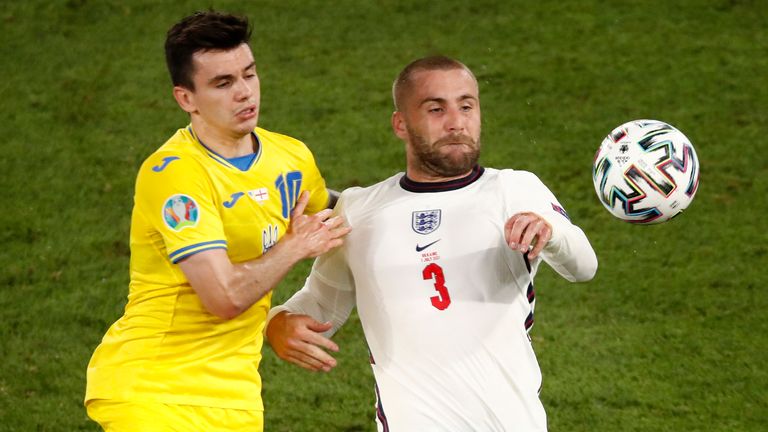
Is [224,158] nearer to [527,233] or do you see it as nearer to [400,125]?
[400,125]

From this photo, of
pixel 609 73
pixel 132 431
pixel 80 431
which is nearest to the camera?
pixel 132 431

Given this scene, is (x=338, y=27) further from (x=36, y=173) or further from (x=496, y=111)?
(x=36, y=173)

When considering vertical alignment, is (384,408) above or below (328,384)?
above

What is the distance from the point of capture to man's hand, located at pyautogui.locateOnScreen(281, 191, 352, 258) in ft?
12.4

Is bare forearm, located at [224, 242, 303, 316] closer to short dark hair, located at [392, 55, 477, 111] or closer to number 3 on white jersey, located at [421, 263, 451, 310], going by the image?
number 3 on white jersey, located at [421, 263, 451, 310]

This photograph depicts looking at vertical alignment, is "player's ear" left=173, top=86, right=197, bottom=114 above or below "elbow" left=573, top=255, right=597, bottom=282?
above

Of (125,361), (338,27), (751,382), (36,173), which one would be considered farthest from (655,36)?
(125,361)

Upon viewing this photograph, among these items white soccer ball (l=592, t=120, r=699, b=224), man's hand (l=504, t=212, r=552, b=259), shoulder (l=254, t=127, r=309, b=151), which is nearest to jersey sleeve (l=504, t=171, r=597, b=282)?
man's hand (l=504, t=212, r=552, b=259)

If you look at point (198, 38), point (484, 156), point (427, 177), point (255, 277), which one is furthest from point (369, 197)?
point (484, 156)

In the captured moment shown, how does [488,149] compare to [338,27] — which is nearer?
[488,149]

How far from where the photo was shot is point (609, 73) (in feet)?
29.1

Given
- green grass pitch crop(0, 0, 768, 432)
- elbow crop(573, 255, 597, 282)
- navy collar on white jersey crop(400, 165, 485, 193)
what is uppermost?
navy collar on white jersey crop(400, 165, 485, 193)

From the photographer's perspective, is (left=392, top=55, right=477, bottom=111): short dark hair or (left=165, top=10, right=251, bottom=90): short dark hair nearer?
(left=165, top=10, right=251, bottom=90): short dark hair

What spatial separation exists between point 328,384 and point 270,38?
157 inches
